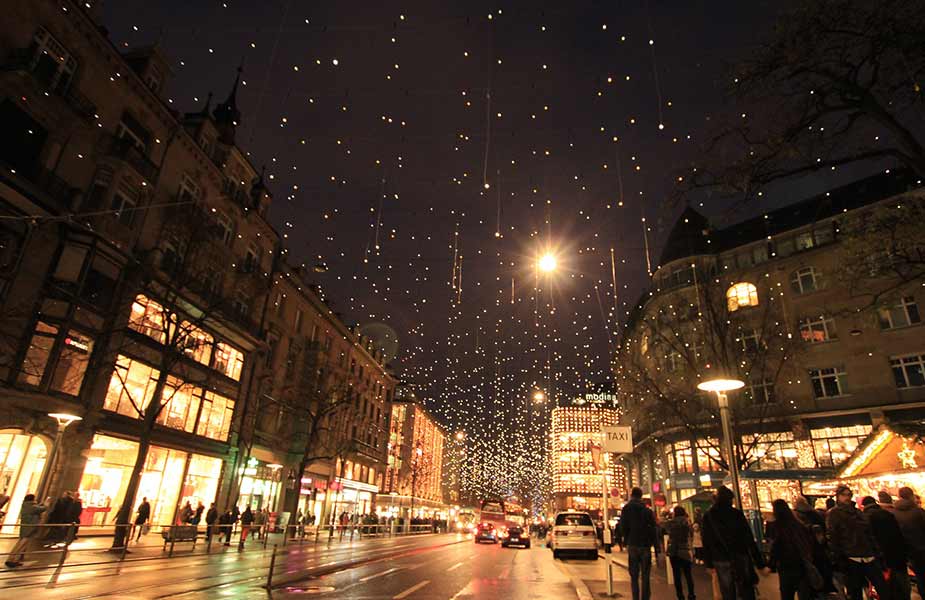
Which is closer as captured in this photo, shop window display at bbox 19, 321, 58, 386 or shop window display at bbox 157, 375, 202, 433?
shop window display at bbox 19, 321, 58, 386

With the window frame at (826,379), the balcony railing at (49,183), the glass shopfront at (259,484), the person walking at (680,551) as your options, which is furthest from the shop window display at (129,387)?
the window frame at (826,379)

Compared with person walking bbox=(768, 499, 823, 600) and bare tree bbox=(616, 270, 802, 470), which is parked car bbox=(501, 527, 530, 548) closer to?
bare tree bbox=(616, 270, 802, 470)

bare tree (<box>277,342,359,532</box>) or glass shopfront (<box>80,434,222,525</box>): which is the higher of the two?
bare tree (<box>277,342,359,532</box>)

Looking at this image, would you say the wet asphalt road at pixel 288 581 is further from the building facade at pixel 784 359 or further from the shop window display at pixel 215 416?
the building facade at pixel 784 359

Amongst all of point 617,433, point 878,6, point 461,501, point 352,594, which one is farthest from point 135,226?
point 461,501

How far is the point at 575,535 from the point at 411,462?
64801 mm

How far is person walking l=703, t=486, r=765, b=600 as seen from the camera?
274 inches

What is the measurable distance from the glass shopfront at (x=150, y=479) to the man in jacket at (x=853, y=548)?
25038 mm

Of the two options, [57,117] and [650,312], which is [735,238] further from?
[57,117]

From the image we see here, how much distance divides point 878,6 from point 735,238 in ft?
115

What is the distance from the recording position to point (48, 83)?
1934 centimetres

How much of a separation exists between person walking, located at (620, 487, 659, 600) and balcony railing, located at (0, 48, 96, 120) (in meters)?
23.6

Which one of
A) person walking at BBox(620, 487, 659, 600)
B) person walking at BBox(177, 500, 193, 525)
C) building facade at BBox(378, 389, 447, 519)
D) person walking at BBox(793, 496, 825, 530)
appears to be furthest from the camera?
building facade at BBox(378, 389, 447, 519)

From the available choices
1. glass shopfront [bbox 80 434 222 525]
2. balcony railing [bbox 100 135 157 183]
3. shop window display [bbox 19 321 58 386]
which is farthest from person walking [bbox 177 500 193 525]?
balcony railing [bbox 100 135 157 183]
